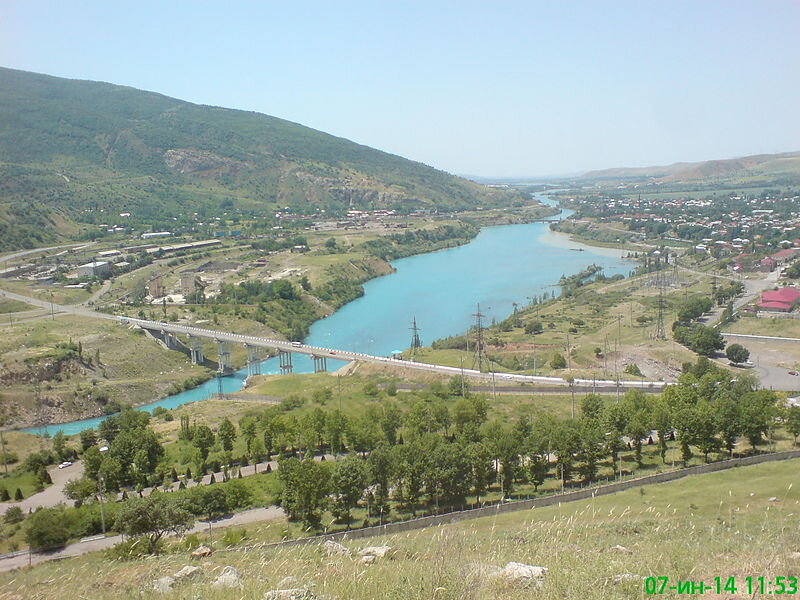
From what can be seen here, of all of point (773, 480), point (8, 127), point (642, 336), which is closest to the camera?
point (773, 480)

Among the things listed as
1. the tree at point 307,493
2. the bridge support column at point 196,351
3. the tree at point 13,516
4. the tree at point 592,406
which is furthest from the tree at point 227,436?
the bridge support column at point 196,351

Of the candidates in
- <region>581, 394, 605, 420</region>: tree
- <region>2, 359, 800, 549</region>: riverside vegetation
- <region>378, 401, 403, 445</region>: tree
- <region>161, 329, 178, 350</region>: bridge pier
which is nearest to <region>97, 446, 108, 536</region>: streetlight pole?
<region>2, 359, 800, 549</region>: riverside vegetation

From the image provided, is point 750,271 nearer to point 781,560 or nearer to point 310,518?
point 310,518

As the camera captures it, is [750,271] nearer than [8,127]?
Yes

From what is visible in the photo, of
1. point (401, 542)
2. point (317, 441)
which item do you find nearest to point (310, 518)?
point (401, 542)

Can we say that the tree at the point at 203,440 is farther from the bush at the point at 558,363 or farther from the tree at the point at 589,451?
the bush at the point at 558,363

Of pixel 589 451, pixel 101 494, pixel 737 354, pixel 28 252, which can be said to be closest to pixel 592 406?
pixel 589 451

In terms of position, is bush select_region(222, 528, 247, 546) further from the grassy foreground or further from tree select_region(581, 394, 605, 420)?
tree select_region(581, 394, 605, 420)

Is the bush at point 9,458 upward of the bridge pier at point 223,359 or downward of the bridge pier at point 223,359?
upward
